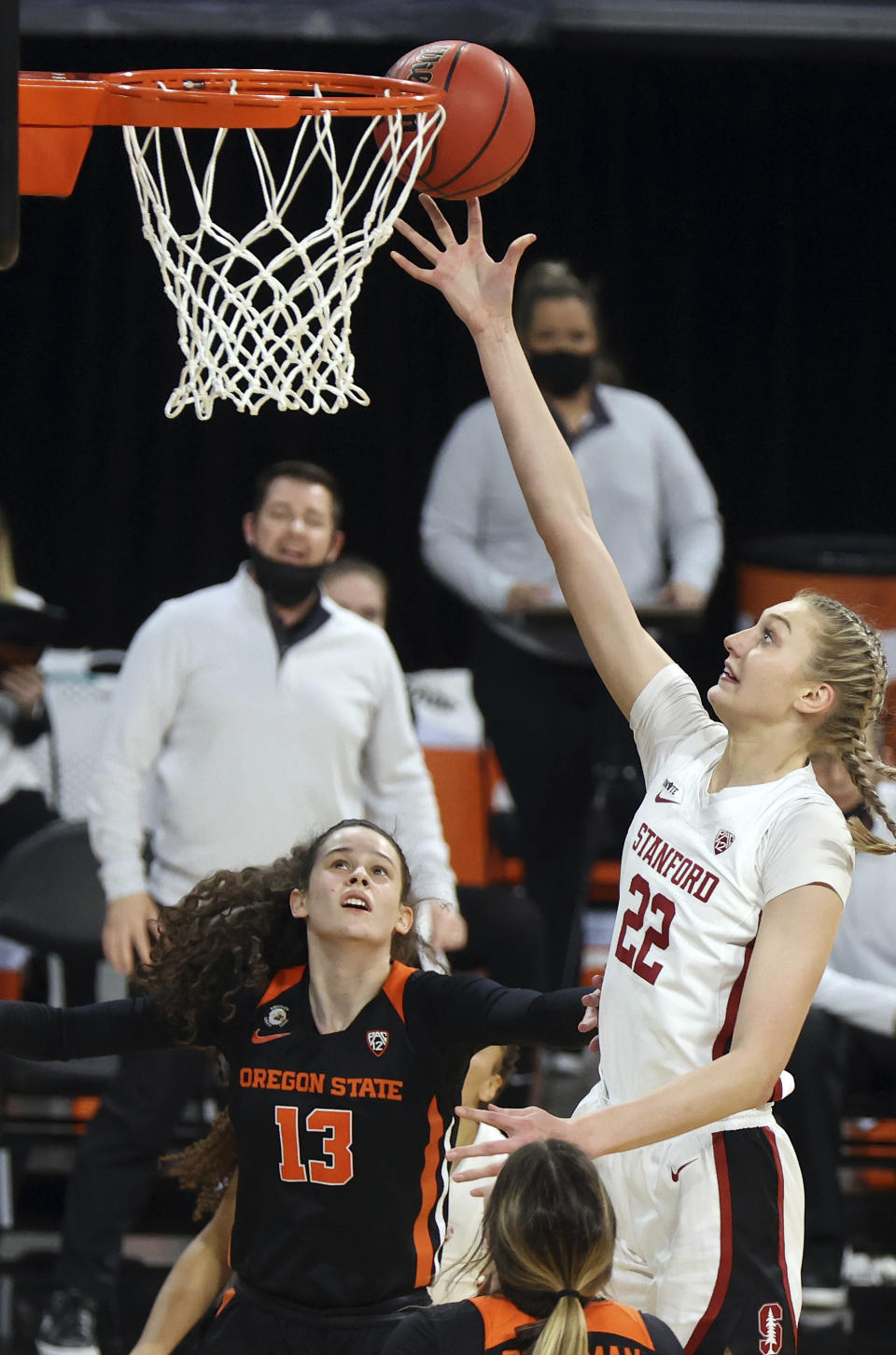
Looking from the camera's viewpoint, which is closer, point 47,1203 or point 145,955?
point 145,955

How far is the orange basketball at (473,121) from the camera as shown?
11.1 feet

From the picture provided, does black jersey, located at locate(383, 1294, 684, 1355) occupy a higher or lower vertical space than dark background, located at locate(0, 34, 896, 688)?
lower

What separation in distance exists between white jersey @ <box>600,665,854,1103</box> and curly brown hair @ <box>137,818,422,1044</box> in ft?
2.41

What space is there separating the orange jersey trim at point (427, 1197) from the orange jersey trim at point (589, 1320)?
2.16 ft

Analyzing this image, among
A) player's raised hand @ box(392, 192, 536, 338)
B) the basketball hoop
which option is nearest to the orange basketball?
the basketball hoop

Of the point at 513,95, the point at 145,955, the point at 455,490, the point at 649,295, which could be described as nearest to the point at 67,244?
the point at 649,295

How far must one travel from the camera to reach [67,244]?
322 inches

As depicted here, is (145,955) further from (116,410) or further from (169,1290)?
(116,410)

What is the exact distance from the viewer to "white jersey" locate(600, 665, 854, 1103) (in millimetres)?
2779

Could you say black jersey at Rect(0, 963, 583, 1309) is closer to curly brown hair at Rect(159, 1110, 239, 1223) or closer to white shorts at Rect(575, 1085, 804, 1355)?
curly brown hair at Rect(159, 1110, 239, 1223)

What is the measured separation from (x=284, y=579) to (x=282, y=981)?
5.76 feet

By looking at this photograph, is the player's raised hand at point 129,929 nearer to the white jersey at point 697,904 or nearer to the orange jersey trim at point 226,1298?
the orange jersey trim at point 226,1298

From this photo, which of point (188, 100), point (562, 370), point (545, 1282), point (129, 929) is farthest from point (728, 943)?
point (562, 370)

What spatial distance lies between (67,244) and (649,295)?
8.58 ft
